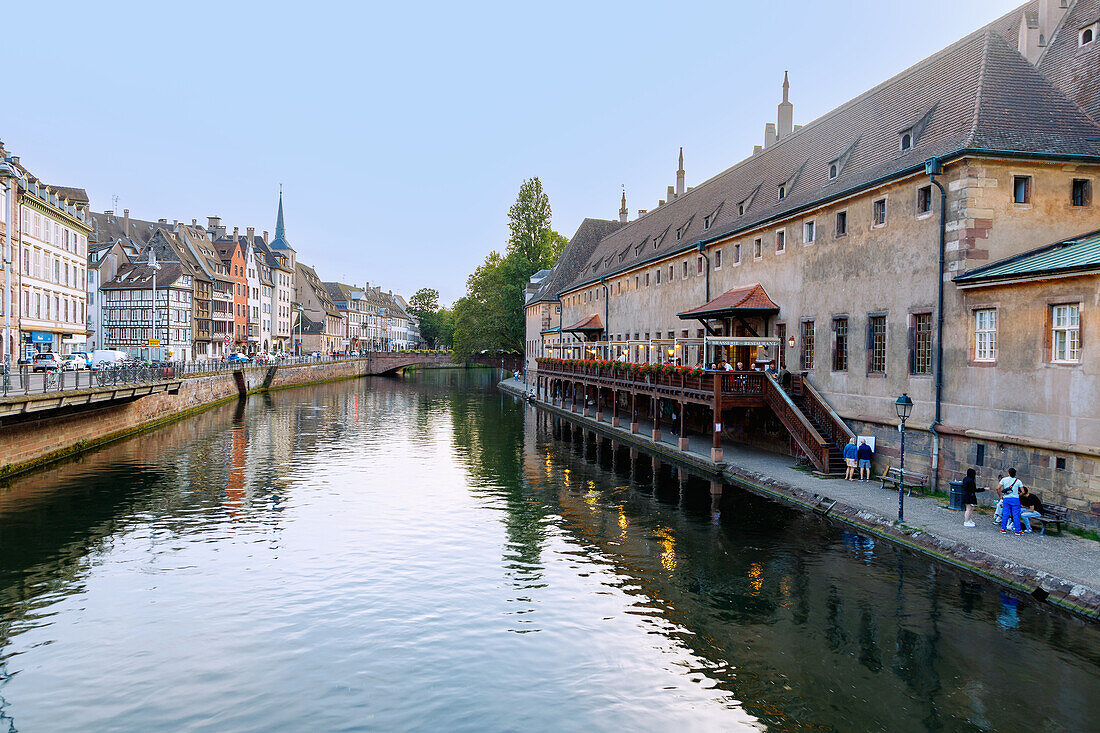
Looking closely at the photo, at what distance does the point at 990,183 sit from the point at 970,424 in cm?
692

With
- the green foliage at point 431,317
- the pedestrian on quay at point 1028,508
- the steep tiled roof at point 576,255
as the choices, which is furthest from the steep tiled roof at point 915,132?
the green foliage at point 431,317

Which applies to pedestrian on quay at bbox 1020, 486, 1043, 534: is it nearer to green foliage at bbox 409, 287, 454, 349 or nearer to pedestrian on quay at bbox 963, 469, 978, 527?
pedestrian on quay at bbox 963, 469, 978, 527

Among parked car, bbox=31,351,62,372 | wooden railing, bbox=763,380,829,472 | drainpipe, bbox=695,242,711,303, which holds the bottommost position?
wooden railing, bbox=763,380,829,472

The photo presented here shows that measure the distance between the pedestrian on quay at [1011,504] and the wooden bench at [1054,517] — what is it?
1.13 feet

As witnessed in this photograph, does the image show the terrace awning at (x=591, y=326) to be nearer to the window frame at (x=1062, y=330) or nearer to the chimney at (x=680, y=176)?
the chimney at (x=680, y=176)

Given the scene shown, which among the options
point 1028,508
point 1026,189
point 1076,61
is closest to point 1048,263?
point 1026,189

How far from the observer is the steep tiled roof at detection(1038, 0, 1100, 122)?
2330cm

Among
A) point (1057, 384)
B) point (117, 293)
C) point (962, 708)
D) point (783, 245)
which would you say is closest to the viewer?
point (962, 708)

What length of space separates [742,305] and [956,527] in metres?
15.1

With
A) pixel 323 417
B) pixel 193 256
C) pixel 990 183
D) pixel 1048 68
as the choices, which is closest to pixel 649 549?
pixel 990 183

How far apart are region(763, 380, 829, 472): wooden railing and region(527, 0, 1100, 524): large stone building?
5.39ft

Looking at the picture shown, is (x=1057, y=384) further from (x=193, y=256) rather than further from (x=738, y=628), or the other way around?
(x=193, y=256)

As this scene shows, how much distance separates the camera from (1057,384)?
58.2 ft

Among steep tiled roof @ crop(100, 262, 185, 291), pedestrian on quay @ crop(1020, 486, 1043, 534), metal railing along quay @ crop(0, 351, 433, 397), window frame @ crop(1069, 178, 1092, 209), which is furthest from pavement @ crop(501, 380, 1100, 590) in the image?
steep tiled roof @ crop(100, 262, 185, 291)
